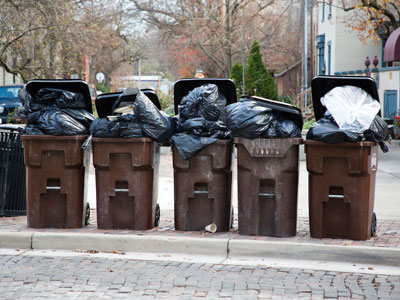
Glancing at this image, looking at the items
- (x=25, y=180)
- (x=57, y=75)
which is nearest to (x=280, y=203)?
(x=25, y=180)

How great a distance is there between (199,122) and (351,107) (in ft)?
5.15

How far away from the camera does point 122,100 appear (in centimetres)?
809

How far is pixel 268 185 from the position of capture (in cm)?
759

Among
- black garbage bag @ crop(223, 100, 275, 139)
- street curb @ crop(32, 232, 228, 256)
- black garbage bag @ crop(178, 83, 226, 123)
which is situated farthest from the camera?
black garbage bag @ crop(178, 83, 226, 123)

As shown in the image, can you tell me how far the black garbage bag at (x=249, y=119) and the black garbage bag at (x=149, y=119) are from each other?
719mm

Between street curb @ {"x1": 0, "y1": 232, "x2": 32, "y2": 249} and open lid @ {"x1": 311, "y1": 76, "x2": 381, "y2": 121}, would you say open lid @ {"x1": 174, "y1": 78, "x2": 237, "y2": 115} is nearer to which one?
open lid @ {"x1": 311, "y1": 76, "x2": 381, "y2": 121}

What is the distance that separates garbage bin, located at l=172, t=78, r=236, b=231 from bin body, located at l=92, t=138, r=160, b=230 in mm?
300

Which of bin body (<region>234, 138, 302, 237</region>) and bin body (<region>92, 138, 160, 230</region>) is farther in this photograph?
bin body (<region>92, 138, 160, 230</region>)

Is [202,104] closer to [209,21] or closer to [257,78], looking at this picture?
[257,78]

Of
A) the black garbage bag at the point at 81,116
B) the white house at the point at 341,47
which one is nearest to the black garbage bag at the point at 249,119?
the black garbage bag at the point at 81,116

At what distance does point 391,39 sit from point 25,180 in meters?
17.2

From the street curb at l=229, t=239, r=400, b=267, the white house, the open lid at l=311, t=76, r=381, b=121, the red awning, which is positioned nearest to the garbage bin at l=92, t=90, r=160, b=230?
the street curb at l=229, t=239, r=400, b=267

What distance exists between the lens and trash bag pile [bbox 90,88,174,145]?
25.4ft

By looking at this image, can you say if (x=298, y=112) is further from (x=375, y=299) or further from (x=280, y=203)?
(x=375, y=299)
